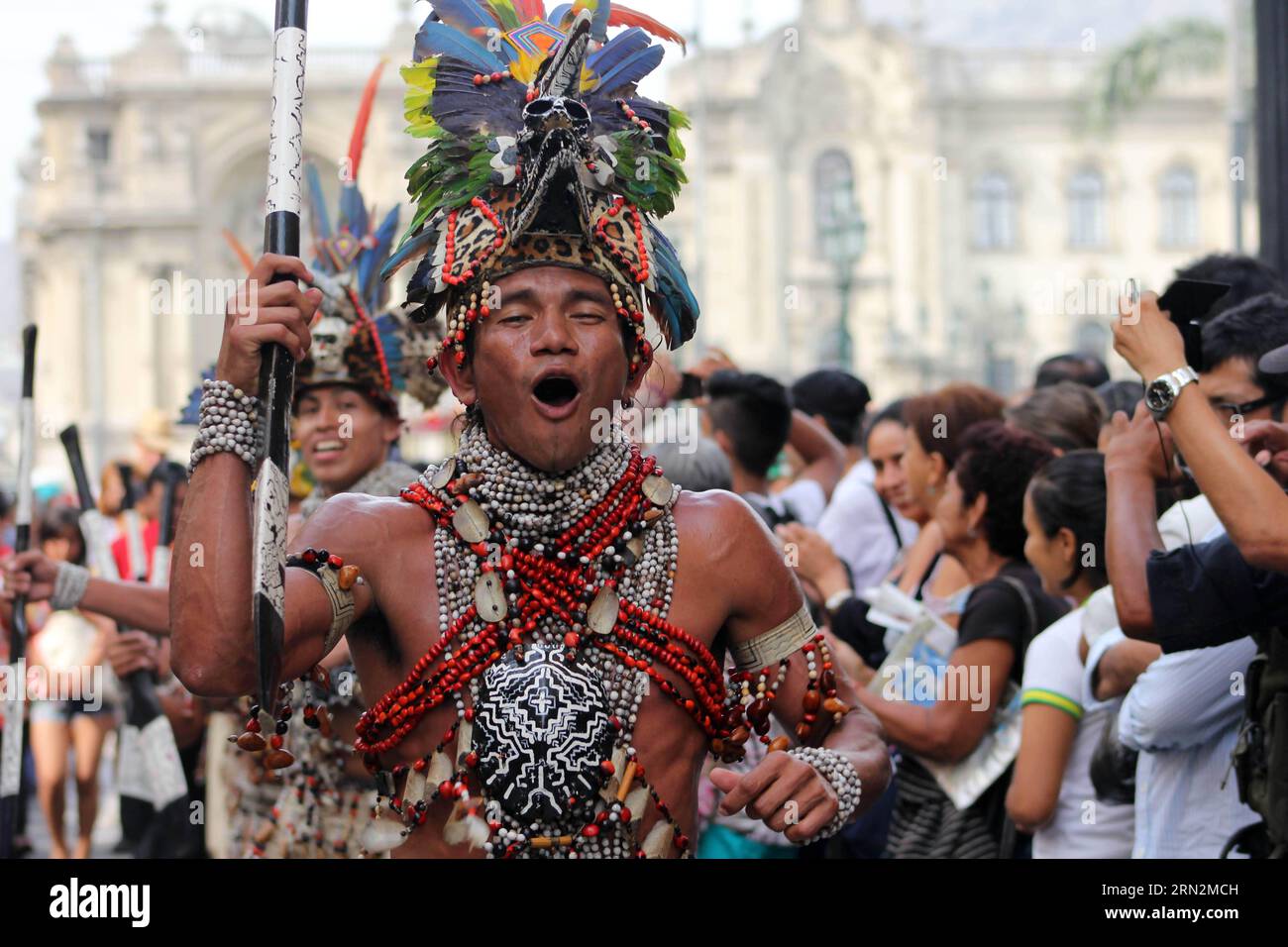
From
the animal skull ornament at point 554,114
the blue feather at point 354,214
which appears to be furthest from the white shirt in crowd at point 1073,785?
the blue feather at point 354,214

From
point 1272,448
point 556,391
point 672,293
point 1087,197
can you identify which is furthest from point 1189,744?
point 1087,197

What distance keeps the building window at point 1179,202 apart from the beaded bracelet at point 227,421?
53.1 metres

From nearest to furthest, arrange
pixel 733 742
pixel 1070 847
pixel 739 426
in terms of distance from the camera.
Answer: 1. pixel 733 742
2. pixel 1070 847
3. pixel 739 426

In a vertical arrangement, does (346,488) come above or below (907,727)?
above

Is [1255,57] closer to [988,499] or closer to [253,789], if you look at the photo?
[988,499]

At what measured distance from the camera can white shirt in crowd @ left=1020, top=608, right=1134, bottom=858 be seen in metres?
4.34

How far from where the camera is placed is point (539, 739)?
285 cm

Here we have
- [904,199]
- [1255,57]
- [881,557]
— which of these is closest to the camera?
[881,557]

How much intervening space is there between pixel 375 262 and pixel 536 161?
2744mm

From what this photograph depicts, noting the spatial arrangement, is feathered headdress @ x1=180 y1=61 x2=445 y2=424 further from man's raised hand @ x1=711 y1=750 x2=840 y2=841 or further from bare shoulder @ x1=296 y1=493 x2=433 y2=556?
man's raised hand @ x1=711 y1=750 x2=840 y2=841

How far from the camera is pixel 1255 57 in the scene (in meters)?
7.44
